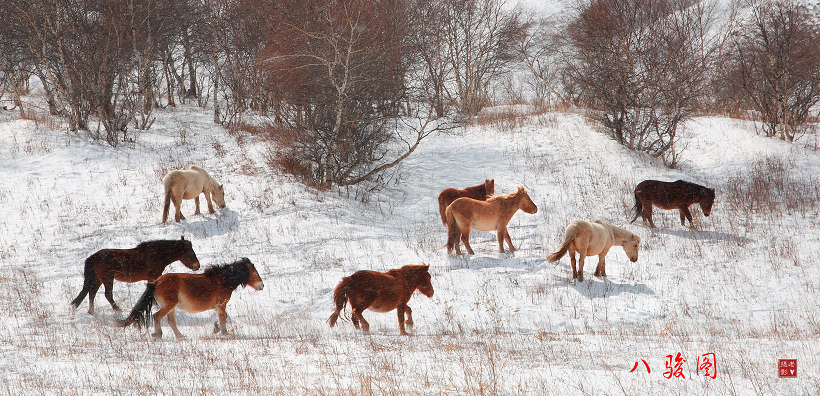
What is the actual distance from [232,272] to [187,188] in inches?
256

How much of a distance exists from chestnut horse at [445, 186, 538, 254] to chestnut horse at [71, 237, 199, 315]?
4945 millimetres

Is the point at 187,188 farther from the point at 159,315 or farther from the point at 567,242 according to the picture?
the point at 567,242

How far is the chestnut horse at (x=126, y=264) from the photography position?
8.66 metres

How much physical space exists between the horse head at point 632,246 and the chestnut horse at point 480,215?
201cm

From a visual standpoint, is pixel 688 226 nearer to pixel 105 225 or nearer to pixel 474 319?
pixel 474 319

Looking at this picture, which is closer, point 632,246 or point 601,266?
point 601,266

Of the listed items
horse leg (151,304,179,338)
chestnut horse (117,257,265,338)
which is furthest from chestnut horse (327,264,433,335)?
horse leg (151,304,179,338)

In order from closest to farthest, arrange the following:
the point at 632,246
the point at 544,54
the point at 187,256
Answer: the point at 187,256 < the point at 632,246 < the point at 544,54

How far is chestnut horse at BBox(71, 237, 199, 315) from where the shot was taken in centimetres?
866

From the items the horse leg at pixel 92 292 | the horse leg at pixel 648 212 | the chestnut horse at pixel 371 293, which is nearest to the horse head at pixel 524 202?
the horse leg at pixel 648 212

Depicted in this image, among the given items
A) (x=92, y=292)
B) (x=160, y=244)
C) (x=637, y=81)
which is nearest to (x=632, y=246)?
(x=160, y=244)

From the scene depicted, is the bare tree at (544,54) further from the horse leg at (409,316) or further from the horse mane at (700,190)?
the horse leg at (409,316)

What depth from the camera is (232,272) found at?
25.9 ft

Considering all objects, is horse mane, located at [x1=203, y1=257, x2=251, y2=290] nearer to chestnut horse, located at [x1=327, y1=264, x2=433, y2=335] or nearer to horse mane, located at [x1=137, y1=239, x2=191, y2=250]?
chestnut horse, located at [x1=327, y1=264, x2=433, y2=335]
